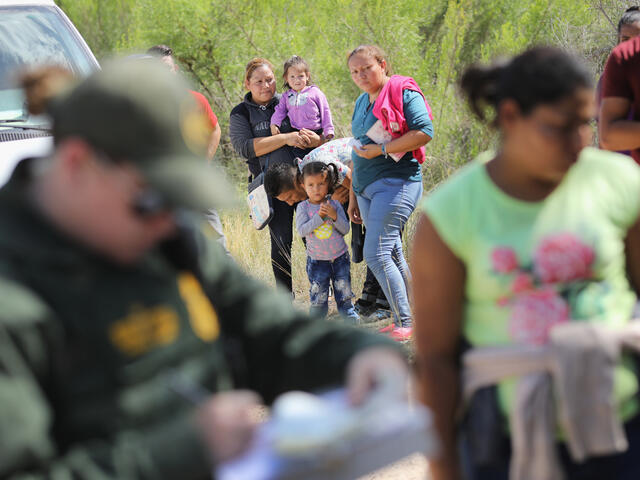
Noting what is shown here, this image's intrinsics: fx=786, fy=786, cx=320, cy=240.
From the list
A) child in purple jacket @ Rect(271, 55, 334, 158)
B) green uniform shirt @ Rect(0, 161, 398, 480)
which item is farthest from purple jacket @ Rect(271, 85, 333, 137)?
green uniform shirt @ Rect(0, 161, 398, 480)

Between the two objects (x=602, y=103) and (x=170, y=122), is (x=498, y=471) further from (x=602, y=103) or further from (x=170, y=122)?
(x=602, y=103)

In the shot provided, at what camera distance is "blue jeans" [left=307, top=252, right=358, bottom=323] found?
5953 millimetres

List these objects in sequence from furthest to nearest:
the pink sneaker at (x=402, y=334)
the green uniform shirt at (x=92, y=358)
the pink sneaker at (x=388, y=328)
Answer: the pink sneaker at (x=388, y=328) < the pink sneaker at (x=402, y=334) < the green uniform shirt at (x=92, y=358)

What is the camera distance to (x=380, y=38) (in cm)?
927

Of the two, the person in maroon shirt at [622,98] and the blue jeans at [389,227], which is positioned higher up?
the person in maroon shirt at [622,98]

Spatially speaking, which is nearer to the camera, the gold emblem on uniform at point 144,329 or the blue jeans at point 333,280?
the gold emblem on uniform at point 144,329

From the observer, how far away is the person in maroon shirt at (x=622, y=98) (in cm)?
317

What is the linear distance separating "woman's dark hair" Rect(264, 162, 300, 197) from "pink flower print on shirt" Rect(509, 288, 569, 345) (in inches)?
167

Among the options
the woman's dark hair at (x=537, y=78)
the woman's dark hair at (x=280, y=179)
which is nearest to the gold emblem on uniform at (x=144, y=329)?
the woman's dark hair at (x=537, y=78)

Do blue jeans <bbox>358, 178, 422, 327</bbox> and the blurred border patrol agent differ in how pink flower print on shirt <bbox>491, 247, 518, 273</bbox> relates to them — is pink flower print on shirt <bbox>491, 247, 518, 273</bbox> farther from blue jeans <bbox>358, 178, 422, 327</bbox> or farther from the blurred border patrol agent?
blue jeans <bbox>358, 178, 422, 327</bbox>

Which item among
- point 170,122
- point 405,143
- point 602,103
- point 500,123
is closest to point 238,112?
point 405,143

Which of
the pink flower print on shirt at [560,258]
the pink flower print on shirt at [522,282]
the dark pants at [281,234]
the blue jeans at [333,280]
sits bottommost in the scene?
the blue jeans at [333,280]

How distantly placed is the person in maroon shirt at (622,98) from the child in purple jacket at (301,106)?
3.35m

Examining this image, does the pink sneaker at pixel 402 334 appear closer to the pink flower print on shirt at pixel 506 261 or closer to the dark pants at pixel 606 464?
the dark pants at pixel 606 464
